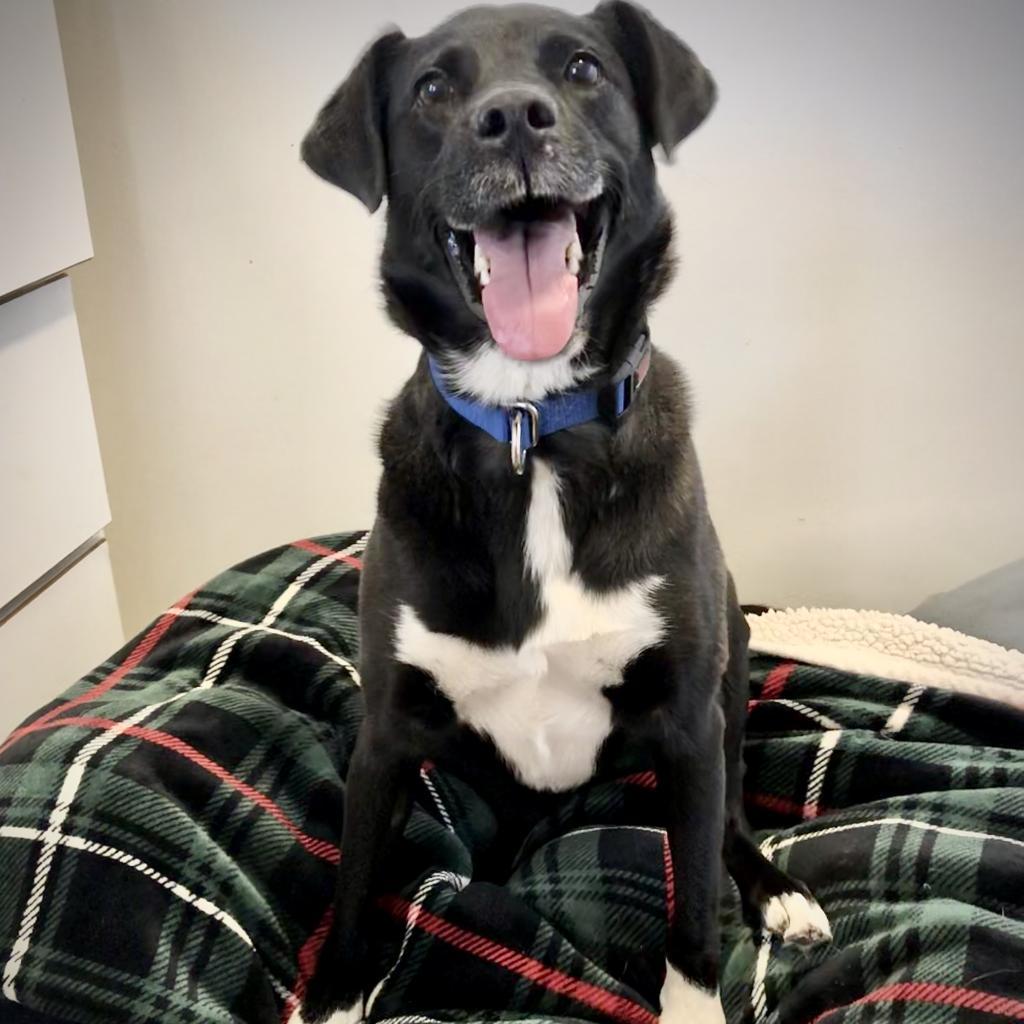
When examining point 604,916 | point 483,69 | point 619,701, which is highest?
point 483,69

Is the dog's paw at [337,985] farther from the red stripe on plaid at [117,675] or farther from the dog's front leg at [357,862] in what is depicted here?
the red stripe on plaid at [117,675]

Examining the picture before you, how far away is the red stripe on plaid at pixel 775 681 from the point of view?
1743 mm

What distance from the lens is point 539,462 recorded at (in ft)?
3.88

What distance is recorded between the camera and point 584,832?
1.45 metres

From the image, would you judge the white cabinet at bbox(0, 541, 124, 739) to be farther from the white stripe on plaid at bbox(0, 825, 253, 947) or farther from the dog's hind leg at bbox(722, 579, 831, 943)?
the dog's hind leg at bbox(722, 579, 831, 943)

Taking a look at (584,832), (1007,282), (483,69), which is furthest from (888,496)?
(483,69)

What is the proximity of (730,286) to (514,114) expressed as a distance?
3.41ft

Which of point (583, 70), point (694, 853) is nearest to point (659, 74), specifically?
point (583, 70)

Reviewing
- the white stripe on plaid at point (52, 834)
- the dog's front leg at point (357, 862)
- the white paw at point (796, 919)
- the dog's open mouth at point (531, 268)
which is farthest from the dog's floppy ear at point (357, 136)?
the white paw at point (796, 919)

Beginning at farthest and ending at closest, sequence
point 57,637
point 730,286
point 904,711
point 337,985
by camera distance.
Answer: point 730,286, point 57,637, point 904,711, point 337,985

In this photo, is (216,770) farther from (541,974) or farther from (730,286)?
(730,286)

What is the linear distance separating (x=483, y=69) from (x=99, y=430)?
52.9 inches

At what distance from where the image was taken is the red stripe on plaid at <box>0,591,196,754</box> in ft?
4.67

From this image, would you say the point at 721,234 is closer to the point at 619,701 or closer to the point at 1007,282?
the point at 1007,282
